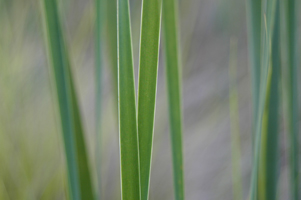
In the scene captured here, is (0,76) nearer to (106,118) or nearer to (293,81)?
(106,118)

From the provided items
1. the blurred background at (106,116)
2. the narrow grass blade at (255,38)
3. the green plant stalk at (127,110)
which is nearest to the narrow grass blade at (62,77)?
the green plant stalk at (127,110)

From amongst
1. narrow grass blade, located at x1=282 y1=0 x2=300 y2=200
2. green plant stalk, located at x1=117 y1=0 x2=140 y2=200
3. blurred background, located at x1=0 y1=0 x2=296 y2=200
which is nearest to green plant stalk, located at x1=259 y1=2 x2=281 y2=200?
narrow grass blade, located at x1=282 y1=0 x2=300 y2=200

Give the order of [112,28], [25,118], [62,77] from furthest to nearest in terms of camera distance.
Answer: [25,118]
[112,28]
[62,77]

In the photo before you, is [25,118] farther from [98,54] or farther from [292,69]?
[292,69]

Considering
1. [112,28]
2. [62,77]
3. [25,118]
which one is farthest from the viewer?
[25,118]

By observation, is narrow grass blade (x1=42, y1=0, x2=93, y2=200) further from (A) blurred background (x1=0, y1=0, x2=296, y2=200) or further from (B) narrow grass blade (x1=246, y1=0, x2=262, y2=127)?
(A) blurred background (x1=0, y1=0, x2=296, y2=200)

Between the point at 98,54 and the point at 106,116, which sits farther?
the point at 106,116

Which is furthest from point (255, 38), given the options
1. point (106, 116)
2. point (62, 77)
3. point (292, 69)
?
point (106, 116)
